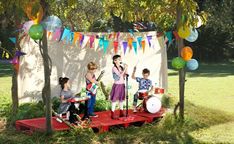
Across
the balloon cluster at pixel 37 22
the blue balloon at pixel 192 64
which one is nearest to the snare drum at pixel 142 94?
the blue balloon at pixel 192 64

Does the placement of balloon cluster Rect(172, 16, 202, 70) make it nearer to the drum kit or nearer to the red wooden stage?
the drum kit

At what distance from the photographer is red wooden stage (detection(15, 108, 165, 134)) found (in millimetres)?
8707

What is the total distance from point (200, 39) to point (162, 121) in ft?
81.3

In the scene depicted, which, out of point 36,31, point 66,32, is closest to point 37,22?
point 36,31

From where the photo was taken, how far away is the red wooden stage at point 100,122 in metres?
8.71

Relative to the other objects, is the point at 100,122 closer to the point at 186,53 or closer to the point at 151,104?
the point at 151,104

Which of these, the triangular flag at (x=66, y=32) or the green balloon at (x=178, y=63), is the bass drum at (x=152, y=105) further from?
the triangular flag at (x=66, y=32)

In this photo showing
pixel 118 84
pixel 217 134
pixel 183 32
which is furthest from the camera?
pixel 118 84

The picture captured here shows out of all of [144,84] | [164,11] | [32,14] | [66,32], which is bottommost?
[144,84]

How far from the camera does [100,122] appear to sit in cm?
923

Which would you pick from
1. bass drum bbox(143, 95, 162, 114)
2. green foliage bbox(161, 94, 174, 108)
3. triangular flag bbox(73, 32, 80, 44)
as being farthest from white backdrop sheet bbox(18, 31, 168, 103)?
bass drum bbox(143, 95, 162, 114)

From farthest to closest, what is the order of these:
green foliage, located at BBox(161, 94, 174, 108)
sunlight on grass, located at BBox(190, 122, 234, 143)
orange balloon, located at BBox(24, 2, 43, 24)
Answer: green foliage, located at BBox(161, 94, 174, 108) → sunlight on grass, located at BBox(190, 122, 234, 143) → orange balloon, located at BBox(24, 2, 43, 24)

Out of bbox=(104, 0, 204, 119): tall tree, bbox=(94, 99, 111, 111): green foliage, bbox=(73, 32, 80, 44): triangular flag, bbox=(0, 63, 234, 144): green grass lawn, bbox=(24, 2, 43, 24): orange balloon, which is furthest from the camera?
bbox=(73, 32, 80, 44): triangular flag

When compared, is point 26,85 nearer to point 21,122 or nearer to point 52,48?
point 52,48
